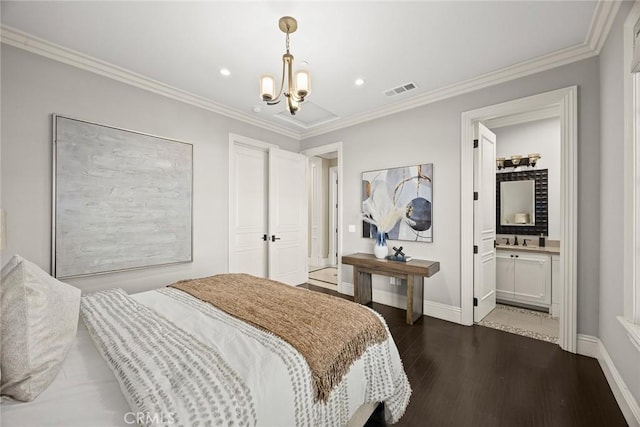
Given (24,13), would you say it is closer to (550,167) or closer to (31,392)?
(31,392)

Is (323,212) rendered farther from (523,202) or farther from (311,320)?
(311,320)

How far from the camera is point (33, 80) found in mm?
2268

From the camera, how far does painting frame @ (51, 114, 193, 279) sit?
2395 millimetres

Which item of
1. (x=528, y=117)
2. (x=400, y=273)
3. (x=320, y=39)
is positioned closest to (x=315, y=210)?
(x=400, y=273)

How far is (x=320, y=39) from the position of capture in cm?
224

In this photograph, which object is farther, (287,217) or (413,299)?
(287,217)

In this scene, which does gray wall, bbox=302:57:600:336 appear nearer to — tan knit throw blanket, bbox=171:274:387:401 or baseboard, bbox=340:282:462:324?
baseboard, bbox=340:282:462:324

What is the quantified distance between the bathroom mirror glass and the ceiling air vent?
7.65ft

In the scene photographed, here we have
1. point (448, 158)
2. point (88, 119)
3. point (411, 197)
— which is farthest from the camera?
point (411, 197)

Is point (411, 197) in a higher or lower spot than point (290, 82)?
lower

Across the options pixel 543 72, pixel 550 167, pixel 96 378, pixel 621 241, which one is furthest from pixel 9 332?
pixel 550 167

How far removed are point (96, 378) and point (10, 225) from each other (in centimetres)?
209

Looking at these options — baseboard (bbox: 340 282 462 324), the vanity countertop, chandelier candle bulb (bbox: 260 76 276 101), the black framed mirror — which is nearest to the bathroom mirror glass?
the black framed mirror

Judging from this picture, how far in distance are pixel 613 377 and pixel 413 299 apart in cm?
157
